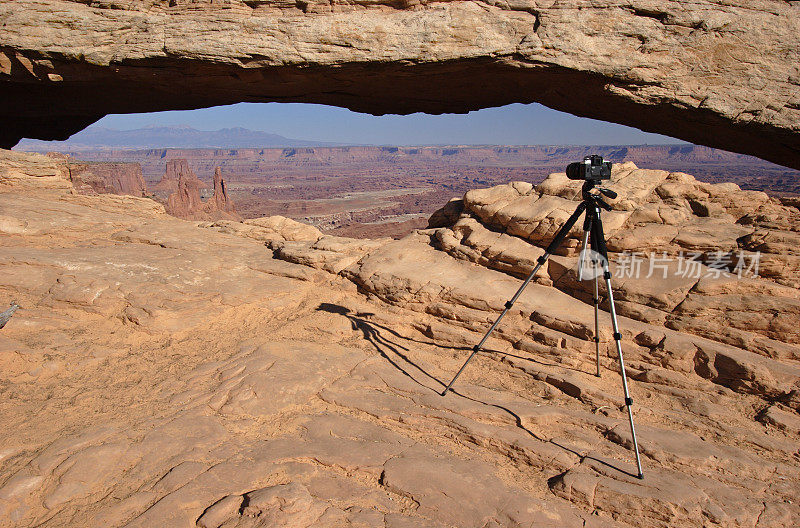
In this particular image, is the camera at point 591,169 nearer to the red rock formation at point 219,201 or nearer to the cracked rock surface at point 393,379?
the cracked rock surface at point 393,379

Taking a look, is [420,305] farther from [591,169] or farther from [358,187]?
[358,187]

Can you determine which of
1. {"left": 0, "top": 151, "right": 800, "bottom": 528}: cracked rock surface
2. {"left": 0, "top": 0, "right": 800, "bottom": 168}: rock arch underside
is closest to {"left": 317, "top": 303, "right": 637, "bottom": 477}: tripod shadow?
{"left": 0, "top": 151, "right": 800, "bottom": 528}: cracked rock surface

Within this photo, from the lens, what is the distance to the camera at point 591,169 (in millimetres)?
4637

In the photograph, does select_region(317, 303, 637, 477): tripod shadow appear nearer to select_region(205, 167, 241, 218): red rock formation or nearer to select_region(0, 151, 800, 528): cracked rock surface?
select_region(0, 151, 800, 528): cracked rock surface

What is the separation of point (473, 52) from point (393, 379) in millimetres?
5525

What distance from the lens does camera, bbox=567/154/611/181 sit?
4637mm

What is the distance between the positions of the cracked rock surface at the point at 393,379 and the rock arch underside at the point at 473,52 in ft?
4.79

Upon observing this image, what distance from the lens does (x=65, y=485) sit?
3695 millimetres

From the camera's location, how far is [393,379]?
18.4 feet

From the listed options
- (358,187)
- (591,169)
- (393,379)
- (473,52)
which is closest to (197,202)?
(473,52)

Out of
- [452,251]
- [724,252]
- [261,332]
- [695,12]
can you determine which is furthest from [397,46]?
[724,252]

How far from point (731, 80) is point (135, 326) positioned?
32.3ft

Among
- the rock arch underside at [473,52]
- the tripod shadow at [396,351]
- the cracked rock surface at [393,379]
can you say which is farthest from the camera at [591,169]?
the rock arch underside at [473,52]

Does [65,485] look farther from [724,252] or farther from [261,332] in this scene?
[724,252]
